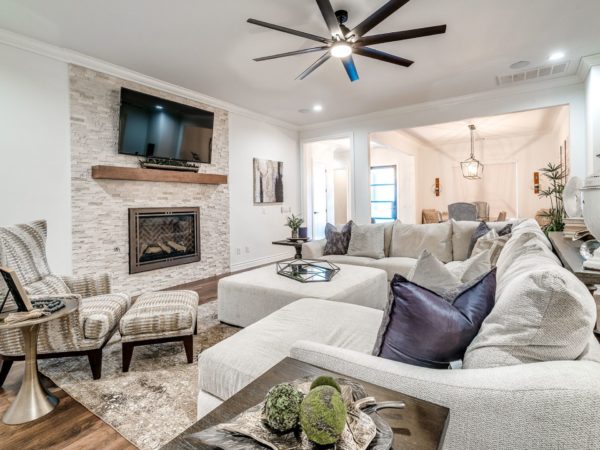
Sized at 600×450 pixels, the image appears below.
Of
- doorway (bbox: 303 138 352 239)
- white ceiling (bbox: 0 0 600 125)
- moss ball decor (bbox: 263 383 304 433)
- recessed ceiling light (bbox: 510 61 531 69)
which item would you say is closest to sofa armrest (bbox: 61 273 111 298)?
white ceiling (bbox: 0 0 600 125)

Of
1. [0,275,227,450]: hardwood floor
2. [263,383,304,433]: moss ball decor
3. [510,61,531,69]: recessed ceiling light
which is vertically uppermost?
[510,61,531,69]: recessed ceiling light

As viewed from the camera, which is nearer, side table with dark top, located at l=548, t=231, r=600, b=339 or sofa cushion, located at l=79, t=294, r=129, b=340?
side table with dark top, located at l=548, t=231, r=600, b=339

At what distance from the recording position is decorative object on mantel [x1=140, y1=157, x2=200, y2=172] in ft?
13.4

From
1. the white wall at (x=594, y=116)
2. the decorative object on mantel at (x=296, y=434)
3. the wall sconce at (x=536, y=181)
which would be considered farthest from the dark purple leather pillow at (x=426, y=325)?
the wall sconce at (x=536, y=181)

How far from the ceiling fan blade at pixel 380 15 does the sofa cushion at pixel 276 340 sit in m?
2.06

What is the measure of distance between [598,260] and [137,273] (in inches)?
166

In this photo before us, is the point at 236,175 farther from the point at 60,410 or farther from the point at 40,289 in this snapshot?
the point at 60,410

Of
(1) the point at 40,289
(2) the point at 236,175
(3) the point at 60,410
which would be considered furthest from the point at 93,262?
(2) the point at 236,175

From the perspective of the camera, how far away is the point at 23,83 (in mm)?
3135

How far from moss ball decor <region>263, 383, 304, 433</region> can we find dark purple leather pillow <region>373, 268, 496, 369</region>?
1.68 ft

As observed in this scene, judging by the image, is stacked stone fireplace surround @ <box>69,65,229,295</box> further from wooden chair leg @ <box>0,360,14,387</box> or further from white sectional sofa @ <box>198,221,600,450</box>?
white sectional sofa @ <box>198,221,600,450</box>

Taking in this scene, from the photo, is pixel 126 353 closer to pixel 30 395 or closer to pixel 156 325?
pixel 156 325

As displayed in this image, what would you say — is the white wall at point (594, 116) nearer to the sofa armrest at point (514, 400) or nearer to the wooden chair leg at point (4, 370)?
the sofa armrest at point (514, 400)

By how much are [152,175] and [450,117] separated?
4.55 m
